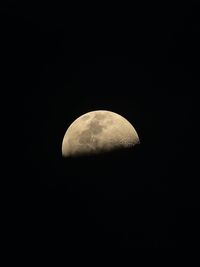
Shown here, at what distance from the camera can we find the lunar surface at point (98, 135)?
523 centimetres

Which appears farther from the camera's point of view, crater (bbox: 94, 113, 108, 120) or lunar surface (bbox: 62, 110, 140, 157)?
crater (bbox: 94, 113, 108, 120)

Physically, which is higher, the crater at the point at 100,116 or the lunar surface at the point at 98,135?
the crater at the point at 100,116

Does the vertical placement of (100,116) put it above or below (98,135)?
above

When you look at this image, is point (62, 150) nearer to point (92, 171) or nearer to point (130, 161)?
point (92, 171)

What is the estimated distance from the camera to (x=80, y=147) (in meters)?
5.28

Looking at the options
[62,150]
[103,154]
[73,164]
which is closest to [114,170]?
[103,154]

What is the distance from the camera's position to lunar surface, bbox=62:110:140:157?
5.23 m

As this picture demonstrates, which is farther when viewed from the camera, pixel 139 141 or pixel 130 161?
pixel 139 141

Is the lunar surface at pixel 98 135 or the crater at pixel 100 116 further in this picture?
the crater at pixel 100 116

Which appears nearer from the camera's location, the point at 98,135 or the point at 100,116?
the point at 98,135

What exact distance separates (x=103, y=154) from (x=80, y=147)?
0.35 metres

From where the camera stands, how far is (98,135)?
529 cm

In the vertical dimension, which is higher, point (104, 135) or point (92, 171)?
point (104, 135)

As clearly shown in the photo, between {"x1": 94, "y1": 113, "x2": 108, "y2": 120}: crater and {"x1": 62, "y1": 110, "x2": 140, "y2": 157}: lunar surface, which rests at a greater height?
{"x1": 94, "y1": 113, "x2": 108, "y2": 120}: crater
